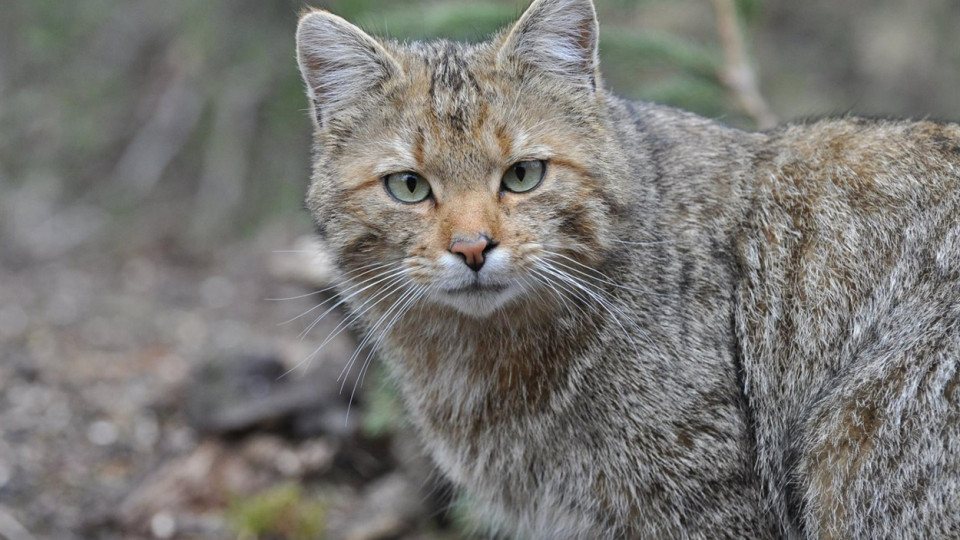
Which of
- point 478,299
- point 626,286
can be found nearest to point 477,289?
point 478,299

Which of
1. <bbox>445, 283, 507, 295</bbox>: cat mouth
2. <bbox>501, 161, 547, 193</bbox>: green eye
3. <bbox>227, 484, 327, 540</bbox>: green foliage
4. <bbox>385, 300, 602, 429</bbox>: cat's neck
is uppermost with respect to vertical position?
<bbox>501, 161, 547, 193</bbox>: green eye

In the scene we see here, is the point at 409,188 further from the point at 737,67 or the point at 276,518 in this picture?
the point at 737,67

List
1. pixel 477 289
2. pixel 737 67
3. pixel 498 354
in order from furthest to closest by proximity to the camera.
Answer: pixel 737 67, pixel 498 354, pixel 477 289

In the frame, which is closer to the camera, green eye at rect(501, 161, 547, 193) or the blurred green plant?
green eye at rect(501, 161, 547, 193)

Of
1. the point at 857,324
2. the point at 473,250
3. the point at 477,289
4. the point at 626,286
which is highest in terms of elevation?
the point at 473,250

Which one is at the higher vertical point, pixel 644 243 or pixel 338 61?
pixel 338 61

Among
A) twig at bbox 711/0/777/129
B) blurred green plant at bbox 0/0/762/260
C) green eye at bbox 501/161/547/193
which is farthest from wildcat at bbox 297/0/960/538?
blurred green plant at bbox 0/0/762/260

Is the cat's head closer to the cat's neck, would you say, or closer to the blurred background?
the cat's neck

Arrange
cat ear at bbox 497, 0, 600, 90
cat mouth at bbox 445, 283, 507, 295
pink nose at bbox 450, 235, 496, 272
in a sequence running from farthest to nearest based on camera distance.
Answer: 1. cat ear at bbox 497, 0, 600, 90
2. cat mouth at bbox 445, 283, 507, 295
3. pink nose at bbox 450, 235, 496, 272
